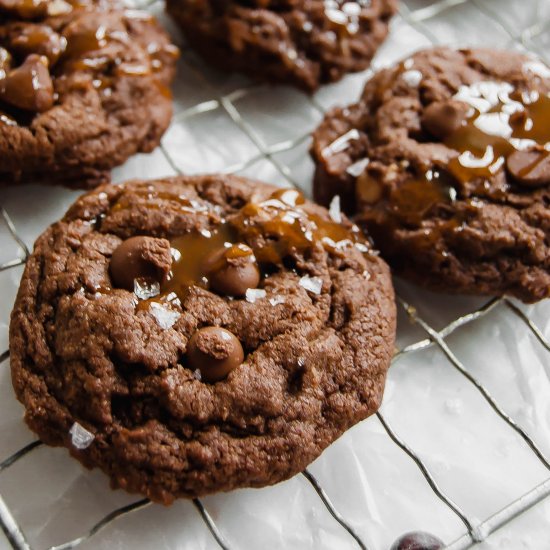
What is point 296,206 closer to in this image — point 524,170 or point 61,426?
point 524,170

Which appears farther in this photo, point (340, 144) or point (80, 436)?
point (340, 144)

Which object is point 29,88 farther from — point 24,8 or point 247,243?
point 247,243

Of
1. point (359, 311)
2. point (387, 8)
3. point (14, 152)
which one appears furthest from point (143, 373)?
point (387, 8)

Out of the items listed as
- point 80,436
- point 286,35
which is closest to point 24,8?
point 286,35

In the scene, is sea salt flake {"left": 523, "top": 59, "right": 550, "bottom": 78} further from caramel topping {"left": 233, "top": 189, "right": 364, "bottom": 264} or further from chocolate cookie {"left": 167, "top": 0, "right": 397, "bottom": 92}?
caramel topping {"left": 233, "top": 189, "right": 364, "bottom": 264}

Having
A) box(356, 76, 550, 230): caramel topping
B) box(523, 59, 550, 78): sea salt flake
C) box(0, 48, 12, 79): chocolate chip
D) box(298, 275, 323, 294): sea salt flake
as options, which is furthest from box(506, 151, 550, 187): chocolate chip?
box(0, 48, 12, 79): chocolate chip

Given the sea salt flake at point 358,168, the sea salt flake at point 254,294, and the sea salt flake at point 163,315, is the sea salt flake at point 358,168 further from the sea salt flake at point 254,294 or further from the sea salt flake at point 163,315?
the sea salt flake at point 163,315
